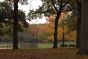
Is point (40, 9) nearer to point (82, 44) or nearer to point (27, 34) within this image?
point (82, 44)

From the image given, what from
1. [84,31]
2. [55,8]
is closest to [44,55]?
[84,31]

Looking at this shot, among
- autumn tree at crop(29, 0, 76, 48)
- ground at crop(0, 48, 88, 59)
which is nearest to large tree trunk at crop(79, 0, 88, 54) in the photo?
ground at crop(0, 48, 88, 59)

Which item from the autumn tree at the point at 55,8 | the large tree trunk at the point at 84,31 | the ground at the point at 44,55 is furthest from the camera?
the autumn tree at the point at 55,8

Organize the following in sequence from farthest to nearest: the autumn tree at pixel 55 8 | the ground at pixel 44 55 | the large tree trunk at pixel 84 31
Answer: the autumn tree at pixel 55 8 < the large tree trunk at pixel 84 31 < the ground at pixel 44 55

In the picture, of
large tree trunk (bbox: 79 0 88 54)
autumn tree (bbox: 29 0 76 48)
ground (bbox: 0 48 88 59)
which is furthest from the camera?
autumn tree (bbox: 29 0 76 48)

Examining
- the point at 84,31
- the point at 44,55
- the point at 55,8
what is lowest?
the point at 44,55

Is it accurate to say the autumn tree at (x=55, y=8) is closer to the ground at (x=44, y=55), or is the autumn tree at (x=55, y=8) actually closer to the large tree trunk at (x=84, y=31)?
the ground at (x=44, y=55)

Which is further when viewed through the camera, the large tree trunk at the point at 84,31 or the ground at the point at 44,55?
the large tree trunk at the point at 84,31

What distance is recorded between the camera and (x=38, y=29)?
330 feet

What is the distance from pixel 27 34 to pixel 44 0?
182ft

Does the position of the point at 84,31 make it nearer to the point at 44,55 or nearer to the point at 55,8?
the point at 44,55

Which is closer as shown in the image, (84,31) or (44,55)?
(44,55)

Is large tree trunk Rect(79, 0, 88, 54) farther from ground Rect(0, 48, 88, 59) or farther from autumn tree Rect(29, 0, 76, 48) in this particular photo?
autumn tree Rect(29, 0, 76, 48)

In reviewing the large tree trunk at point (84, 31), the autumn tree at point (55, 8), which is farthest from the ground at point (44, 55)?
the autumn tree at point (55, 8)
